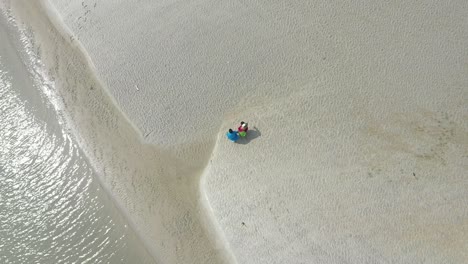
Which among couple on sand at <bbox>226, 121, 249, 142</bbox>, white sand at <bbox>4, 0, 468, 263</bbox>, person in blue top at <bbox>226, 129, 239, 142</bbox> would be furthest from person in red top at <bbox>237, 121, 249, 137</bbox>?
white sand at <bbox>4, 0, 468, 263</bbox>

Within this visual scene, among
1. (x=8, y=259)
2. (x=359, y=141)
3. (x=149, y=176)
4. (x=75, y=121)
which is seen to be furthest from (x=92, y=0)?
(x=359, y=141)

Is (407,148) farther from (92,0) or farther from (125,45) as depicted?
(92,0)

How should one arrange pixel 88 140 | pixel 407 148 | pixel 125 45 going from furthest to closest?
1. pixel 125 45
2. pixel 88 140
3. pixel 407 148

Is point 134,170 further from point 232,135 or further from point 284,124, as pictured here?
point 284,124

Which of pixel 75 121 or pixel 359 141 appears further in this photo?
pixel 75 121

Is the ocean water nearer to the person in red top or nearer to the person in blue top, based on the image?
the person in blue top

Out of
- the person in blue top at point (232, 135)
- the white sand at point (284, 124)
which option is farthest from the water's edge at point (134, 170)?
the person in blue top at point (232, 135)

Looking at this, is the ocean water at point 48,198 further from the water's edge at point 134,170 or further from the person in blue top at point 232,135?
the person in blue top at point 232,135
